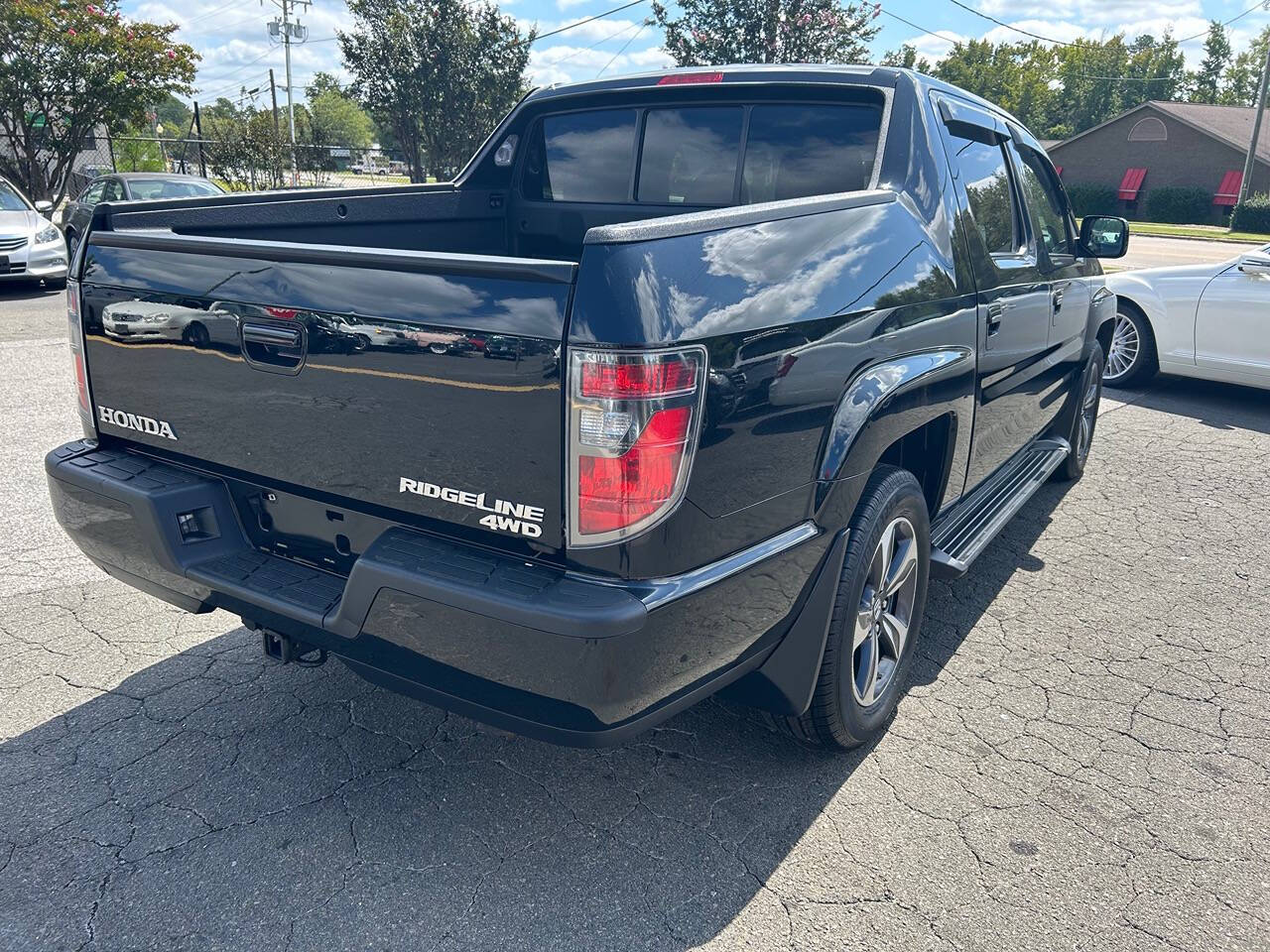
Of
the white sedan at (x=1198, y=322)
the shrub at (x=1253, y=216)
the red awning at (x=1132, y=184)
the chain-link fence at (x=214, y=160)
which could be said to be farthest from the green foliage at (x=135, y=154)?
the red awning at (x=1132, y=184)

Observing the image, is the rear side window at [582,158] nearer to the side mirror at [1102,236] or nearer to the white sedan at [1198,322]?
the side mirror at [1102,236]

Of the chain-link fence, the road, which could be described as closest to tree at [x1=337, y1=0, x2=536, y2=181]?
the chain-link fence

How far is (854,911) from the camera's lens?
7.92ft

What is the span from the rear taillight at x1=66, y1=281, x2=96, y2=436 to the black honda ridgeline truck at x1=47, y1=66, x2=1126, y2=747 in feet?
0.11

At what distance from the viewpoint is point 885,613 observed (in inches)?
122

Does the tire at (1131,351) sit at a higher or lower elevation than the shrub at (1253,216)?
lower

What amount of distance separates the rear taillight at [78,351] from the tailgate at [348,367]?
0.05m

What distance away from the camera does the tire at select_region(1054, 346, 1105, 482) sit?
5.51 meters

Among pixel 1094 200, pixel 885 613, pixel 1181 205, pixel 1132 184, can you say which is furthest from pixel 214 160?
pixel 1132 184

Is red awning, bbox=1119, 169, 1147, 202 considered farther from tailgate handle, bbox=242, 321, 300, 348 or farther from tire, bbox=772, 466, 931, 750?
tailgate handle, bbox=242, 321, 300, 348

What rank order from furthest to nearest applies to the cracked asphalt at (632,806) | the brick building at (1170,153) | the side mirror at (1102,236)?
the brick building at (1170,153), the side mirror at (1102,236), the cracked asphalt at (632,806)

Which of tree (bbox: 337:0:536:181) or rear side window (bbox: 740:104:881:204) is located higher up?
tree (bbox: 337:0:536:181)

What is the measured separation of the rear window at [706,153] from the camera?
11.1 ft

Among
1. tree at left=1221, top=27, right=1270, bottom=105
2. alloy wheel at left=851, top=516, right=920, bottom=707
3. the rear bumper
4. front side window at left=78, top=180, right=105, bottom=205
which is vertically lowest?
alloy wheel at left=851, top=516, right=920, bottom=707
